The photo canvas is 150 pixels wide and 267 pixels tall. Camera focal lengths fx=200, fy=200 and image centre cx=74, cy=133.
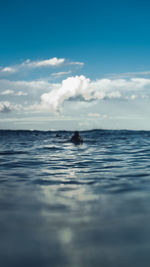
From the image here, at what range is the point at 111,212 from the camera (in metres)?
3.75

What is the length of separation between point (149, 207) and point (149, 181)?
2207mm

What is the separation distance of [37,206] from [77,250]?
1750mm

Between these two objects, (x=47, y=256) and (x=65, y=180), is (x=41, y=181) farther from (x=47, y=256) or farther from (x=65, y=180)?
(x=47, y=256)

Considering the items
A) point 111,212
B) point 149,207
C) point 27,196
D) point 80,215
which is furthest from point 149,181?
point 27,196

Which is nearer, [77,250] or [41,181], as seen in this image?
[77,250]

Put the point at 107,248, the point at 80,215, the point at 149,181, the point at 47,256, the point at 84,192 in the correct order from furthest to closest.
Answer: the point at 149,181 < the point at 84,192 < the point at 80,215 < the point at 107,248 < the point at 47,256

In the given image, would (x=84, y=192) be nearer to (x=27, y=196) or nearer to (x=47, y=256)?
(x=27, y=196)

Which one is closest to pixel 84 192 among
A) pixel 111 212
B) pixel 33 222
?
pixel 111 212

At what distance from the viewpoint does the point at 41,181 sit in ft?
20.5

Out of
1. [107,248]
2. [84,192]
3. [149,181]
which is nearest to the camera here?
[107,248]

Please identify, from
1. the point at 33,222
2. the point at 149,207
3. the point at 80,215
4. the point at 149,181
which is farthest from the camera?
the point at 149,181

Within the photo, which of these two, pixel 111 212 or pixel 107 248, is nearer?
pixel 107 248

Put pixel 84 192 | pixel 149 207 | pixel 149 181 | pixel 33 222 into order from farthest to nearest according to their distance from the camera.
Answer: pixel 149 181
pixel 84 192
pixel 149 207
pixel 33 222

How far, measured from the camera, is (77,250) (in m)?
2.54
